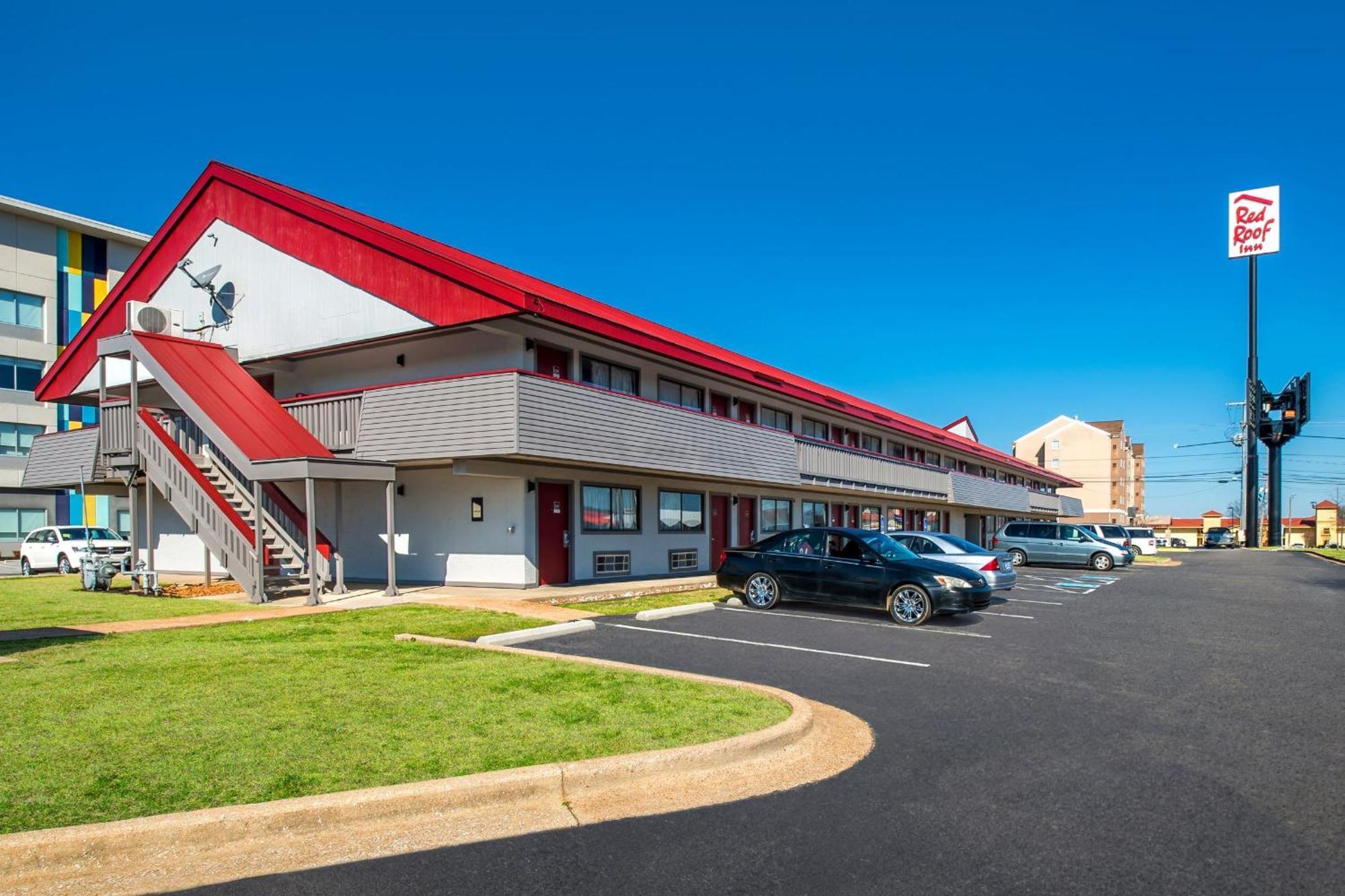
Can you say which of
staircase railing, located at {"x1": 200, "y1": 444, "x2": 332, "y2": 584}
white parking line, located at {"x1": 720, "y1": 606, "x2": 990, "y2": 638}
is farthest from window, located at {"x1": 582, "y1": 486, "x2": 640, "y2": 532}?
staircase railing, located at {"x1": 200, "y1": 444, "x2": 332, "y2": 584}

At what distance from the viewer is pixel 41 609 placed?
15.4m

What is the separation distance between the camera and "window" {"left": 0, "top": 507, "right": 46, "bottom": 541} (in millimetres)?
42250

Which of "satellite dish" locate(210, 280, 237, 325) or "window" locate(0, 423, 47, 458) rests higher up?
"satellite dish" locate(210, 280, 237, 325)

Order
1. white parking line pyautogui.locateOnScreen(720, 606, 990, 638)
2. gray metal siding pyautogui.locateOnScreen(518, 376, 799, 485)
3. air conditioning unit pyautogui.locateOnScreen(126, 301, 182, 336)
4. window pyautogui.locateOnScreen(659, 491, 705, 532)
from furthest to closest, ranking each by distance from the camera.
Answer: window pyautogui.locateOnScreen(659, 491, 705, 532), air conditioning unit pyautogui.locateOnScreen(126, 301, 182, 336), gray metal siding pyautogui.locateOnScreen(518, 376, 799, 485), white parking line pyautogui.locateOnScreen(720, 606, 990, 638)

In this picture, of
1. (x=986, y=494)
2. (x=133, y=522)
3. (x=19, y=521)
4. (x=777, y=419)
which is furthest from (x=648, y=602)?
(x=19, y=521)

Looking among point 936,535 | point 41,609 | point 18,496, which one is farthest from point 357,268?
point 18,496

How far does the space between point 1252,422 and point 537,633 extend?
75.8 metres

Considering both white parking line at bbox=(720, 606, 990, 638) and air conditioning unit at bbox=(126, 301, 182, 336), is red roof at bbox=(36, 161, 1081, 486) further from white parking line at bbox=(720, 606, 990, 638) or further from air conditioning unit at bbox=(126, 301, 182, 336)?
white parking line at bbox=(720, 606, 990, 638)

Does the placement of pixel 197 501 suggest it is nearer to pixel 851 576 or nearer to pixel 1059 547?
pixel 851 576

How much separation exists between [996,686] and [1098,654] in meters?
3.14

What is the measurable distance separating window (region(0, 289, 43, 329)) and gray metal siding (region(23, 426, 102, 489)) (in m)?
22.6

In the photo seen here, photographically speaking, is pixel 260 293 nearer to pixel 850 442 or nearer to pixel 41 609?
pixel 41 609

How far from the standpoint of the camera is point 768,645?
12086 millimetres

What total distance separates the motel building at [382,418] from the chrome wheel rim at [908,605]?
6755 mm
